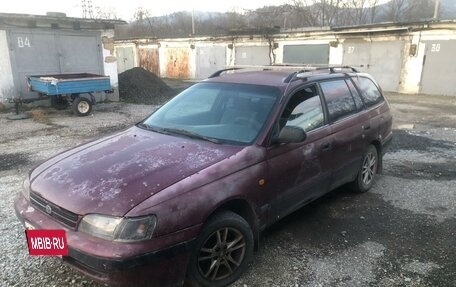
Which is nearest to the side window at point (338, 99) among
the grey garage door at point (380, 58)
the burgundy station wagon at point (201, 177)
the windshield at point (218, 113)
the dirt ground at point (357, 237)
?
the burgundy station wagon at point (201, 177)

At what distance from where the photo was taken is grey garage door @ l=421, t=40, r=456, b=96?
54.2ft

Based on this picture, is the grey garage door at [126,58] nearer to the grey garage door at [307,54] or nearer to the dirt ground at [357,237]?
the grey garage door at [307,54]

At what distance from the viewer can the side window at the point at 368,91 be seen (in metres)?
4.97

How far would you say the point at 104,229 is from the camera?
8.02 ft

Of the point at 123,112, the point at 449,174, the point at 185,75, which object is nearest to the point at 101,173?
the point at 449,174

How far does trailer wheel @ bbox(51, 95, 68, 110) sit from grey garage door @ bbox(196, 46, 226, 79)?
14.8 m

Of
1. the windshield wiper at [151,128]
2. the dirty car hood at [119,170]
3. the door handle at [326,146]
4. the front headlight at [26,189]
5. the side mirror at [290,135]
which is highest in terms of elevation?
the side mirror at [290,135]

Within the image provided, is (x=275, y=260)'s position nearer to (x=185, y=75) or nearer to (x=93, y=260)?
(x=93, y=260)

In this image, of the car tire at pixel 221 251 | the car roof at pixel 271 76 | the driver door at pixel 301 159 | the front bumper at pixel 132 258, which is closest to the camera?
the front bumper at pixel 132 258

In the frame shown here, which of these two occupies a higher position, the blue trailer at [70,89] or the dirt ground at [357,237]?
the blue trailer at [70,89]

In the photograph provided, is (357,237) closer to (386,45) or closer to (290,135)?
(290,135)

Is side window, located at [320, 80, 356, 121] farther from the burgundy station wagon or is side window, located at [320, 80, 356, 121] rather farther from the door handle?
the door handle

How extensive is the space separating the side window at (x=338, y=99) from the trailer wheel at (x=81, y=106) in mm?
8880

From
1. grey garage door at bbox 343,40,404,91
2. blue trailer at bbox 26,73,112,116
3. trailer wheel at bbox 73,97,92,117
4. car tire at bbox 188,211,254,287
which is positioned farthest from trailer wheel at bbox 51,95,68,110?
grey garage door at bbox 343,40,404,91
